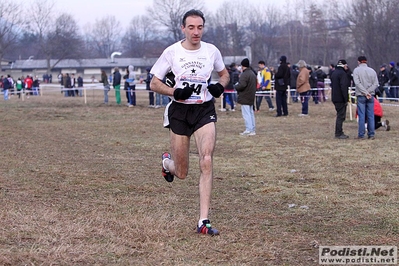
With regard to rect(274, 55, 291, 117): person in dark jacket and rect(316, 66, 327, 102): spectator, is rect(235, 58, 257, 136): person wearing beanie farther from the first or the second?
rect(316, 66, 327, 102): spectator

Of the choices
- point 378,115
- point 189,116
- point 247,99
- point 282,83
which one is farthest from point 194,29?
point 282,83

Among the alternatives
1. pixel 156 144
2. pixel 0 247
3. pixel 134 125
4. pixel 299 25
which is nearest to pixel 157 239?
A: pixel 0 247

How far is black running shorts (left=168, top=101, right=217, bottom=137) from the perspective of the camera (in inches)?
268

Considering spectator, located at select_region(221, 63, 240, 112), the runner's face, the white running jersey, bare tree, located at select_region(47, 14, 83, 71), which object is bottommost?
spectator, located at select_region(221, 63, 240, 112)

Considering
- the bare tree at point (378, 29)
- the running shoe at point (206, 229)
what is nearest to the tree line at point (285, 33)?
the bare tree at point (378, 29)

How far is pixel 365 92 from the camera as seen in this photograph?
15.8 meters

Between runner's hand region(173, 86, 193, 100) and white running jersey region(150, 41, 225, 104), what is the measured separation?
136mm

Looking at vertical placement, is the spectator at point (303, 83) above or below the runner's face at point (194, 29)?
below

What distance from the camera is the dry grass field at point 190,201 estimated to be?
586 cm

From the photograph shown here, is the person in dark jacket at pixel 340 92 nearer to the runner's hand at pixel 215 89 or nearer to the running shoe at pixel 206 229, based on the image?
the runner's hand at pixel 215 89

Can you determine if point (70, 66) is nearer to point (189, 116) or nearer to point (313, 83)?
point (313, 83)

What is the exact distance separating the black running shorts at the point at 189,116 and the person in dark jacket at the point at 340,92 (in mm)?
10387

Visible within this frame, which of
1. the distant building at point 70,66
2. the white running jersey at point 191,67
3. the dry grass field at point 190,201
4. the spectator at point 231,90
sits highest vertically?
the distant building at point 70,66

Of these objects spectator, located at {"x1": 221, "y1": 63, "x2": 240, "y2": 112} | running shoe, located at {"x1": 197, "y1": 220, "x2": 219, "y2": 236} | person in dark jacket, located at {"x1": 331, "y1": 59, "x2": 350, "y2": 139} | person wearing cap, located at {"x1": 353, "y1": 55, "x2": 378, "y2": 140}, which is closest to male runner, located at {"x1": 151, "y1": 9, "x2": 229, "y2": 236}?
running shoe, located at {"x1": 197, "y1": 220, "x2": 219, "y2": 236}
